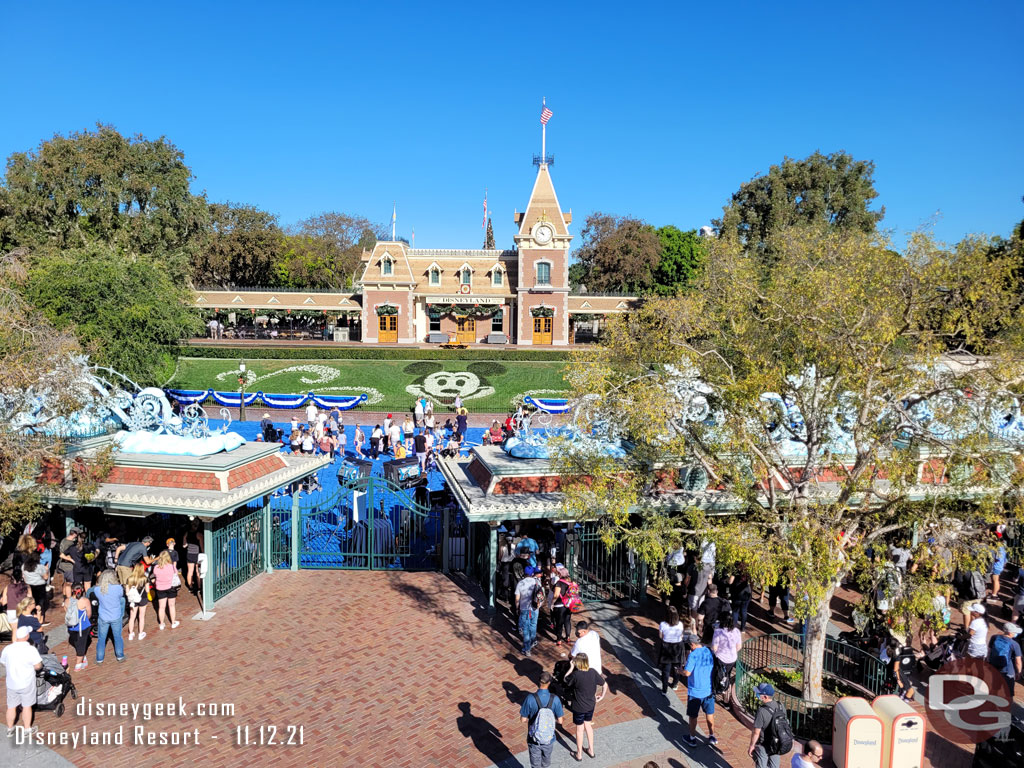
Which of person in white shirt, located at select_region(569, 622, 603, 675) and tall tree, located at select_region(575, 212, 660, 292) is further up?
tall tree, located at select_region(575, 212, 660, 292)

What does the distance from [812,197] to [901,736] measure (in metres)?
46.0

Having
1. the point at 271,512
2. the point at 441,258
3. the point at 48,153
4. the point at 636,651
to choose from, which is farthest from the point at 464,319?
the point at 636,651

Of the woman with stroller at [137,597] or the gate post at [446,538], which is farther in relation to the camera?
the gate post at [446,538]

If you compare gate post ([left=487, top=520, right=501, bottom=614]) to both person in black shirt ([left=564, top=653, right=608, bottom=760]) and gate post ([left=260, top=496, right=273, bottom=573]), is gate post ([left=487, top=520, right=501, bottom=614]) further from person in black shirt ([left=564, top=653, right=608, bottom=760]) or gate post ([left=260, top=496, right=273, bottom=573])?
gate post ([left=260, top=496, right=273, bottom=573])

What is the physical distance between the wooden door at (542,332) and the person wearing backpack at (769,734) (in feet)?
141

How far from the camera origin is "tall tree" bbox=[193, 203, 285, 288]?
5947 centimetres

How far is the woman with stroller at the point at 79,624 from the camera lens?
9716 millimetres

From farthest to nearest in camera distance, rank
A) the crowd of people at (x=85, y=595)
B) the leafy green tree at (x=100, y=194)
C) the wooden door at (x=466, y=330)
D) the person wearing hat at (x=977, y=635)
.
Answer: the wooden door at (x=466, y=330)
the leafy green tree at (x=100, y=194)
the person wearing hat at (x=977, y=635)
the crowd of people at (x=85, y=595)

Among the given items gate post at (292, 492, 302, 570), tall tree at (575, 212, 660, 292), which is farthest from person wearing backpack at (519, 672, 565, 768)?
tall tree at (575, 212, 660, 292)

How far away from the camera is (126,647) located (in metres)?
10.9

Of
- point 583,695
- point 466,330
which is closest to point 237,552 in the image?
point 583,695

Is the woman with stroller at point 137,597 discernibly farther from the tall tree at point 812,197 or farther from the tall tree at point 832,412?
the tall tree at point 812,197

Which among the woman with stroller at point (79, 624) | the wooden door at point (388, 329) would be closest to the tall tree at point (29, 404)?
the woman with stroller at point (79, 624)

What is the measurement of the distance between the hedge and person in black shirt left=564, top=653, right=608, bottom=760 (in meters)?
32.7
